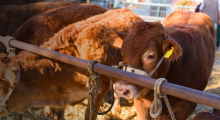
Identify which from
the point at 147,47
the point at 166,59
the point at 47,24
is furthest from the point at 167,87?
the point at 47,24

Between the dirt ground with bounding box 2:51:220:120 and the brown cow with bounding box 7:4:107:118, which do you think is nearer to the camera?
the dirt ground with bounding box 2:51:220:120

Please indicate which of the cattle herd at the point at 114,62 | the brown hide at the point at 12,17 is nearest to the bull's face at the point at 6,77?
the cattle herd at the point at 114,62

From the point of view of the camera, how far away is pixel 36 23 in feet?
12.1

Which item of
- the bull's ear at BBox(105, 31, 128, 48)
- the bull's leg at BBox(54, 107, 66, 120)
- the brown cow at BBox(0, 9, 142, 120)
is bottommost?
the bull's leg at BBox(54, 107, 66, 120)

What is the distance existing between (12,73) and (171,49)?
6.08 ft

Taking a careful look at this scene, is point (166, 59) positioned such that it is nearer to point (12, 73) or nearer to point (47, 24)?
point (12, 73)

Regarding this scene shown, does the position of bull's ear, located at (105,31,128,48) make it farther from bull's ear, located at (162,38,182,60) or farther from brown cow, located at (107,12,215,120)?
bull's ear, located at (162,38,182,60)

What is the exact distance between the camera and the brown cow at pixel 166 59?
65.6 inches

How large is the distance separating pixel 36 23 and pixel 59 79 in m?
1.66

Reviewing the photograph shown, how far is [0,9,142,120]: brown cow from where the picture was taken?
2.39 metres

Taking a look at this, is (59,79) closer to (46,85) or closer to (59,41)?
(46,85)

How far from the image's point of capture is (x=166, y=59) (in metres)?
1.85

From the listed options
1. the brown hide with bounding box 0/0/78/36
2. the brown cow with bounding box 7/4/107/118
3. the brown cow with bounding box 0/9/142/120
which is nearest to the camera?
the brown cow with bounding box 0/9/142/120

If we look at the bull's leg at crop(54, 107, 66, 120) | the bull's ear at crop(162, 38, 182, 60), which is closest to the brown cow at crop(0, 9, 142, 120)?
the bull's leg at crop(54, 107, 66, 120)
